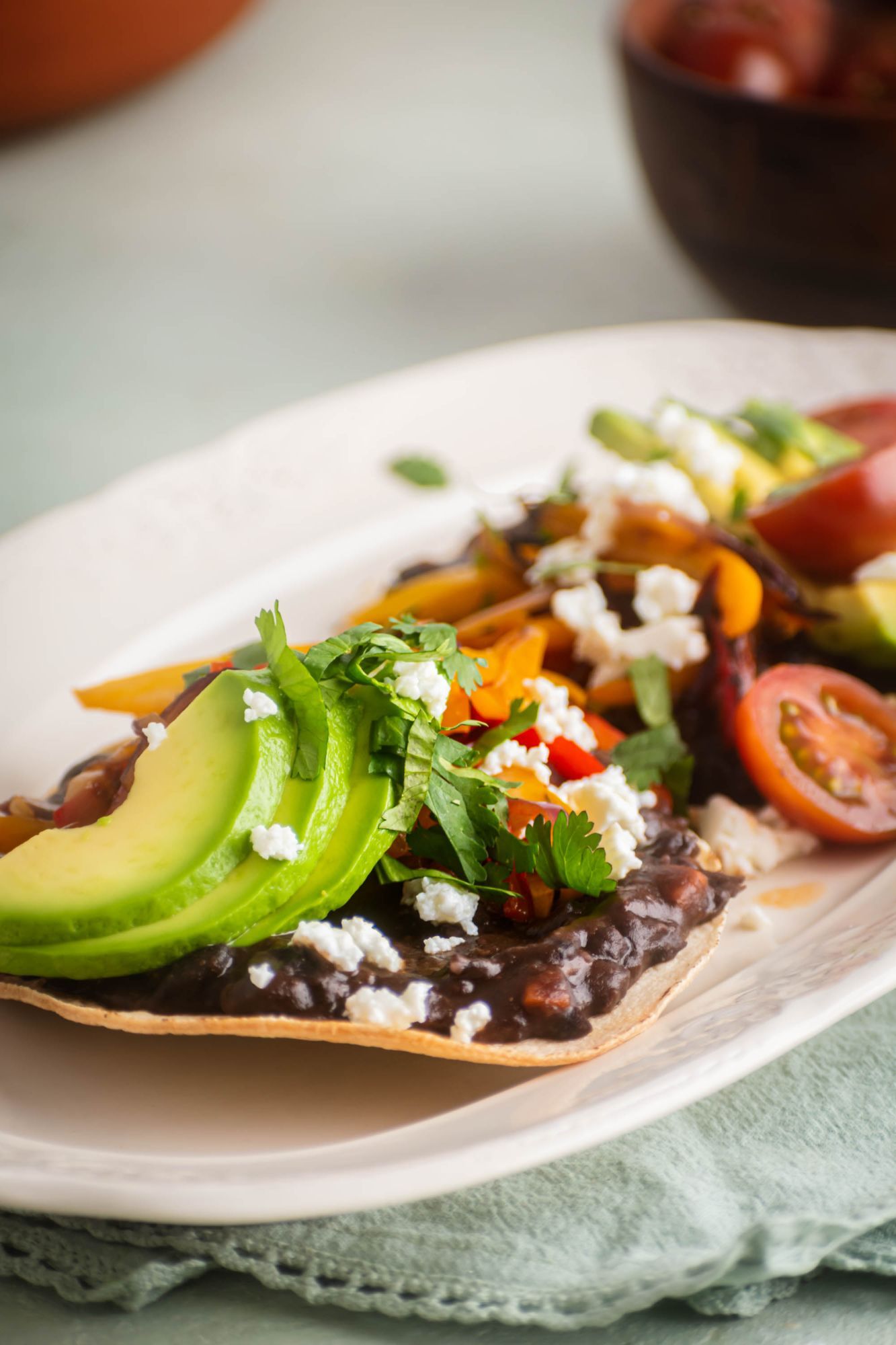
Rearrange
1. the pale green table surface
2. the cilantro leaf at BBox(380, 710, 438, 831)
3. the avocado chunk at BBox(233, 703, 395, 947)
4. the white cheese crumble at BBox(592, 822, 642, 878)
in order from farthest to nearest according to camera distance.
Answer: the pale green table surface
the white cheese crumble at BBox(592, 822, 642, 878)
the cilantro leaf at BBox(380, 710, 438, 831)
the avocado chunk at BBox(233, 703, 395, 947)

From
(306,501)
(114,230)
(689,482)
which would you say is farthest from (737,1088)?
(114,230)

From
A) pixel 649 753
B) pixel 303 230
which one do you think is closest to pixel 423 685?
pixel 649 753

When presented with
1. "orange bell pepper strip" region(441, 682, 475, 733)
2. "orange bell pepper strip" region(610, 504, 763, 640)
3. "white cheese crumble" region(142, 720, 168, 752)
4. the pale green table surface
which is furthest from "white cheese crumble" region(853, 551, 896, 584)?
the pale green table surface

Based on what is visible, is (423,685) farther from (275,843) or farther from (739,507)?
(739,507)

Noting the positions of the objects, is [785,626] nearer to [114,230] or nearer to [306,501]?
[306,501]

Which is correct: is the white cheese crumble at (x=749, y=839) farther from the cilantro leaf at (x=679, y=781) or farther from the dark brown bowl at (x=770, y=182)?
the dark brown bowl at (x=770, y=182)

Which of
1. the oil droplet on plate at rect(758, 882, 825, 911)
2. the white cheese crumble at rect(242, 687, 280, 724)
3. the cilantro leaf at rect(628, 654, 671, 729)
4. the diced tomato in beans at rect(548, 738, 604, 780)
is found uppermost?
the white cheese crumble at rect(242, 687, 280, 724)

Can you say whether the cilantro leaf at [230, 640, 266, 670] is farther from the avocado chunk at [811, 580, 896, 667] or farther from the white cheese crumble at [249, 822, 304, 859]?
the avocado chunk at [811, 580, 896, 667]
